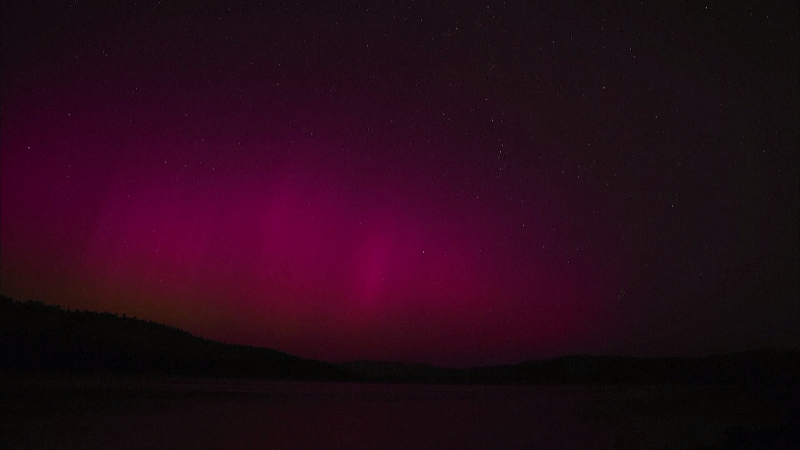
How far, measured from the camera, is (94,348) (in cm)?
6619

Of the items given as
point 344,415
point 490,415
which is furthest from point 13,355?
point 490,415

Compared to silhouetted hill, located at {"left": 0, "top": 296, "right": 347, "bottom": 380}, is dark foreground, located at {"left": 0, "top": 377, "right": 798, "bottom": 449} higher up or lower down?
lower down

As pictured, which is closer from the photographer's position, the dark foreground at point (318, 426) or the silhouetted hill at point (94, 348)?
the dark foreground at point (318, 426)

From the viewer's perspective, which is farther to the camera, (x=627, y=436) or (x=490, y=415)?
(x=490, y=415)

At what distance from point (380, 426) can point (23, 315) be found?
49536 millimetres

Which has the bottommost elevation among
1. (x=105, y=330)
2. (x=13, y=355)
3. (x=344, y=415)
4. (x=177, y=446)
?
(x=177, y=446)

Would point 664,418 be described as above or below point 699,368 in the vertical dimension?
below

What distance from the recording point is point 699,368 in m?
121

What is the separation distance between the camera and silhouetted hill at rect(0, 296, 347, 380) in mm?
58744

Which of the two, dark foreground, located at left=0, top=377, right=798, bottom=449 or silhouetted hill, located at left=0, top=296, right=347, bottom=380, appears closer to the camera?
dark foreground, located at left=0, top=377, right=798, bottom=449

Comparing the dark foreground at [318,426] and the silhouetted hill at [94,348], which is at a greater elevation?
the silhouetted hill at [94,348]

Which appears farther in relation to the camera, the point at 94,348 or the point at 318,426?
the point at 94,348

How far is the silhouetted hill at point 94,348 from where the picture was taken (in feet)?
193

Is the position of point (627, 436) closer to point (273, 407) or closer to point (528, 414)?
point (528, 414)
